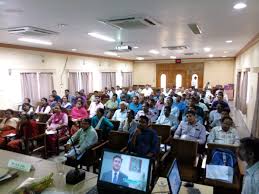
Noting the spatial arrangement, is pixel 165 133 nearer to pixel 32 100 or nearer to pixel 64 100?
pixel 64 100

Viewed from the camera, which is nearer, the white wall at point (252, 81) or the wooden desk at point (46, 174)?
the wooden desk at point (46, 174)

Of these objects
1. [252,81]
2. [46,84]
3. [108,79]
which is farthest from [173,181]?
[108,79]

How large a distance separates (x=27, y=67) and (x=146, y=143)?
5.59 metres

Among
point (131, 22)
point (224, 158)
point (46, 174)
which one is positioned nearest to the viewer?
point (46, 174)

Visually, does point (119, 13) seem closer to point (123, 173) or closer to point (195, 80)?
point (123, 173)

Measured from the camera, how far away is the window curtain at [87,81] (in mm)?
10050

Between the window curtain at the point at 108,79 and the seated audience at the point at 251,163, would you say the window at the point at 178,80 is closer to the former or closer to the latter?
the window curtain at the point at 108,79

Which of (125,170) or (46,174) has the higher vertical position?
(125,170)

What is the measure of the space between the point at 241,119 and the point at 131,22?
6555 mm

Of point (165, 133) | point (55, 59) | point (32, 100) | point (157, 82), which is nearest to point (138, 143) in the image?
point (165, 133)

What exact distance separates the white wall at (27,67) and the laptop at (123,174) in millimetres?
5832

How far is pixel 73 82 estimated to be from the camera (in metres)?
9.34

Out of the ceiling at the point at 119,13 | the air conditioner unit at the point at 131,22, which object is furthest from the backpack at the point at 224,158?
the air conditioner unit at the point at 131,22

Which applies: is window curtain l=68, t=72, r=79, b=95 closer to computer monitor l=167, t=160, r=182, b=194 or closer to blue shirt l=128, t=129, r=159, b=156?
blue shirt l=128, t=129, r=159, b=156
